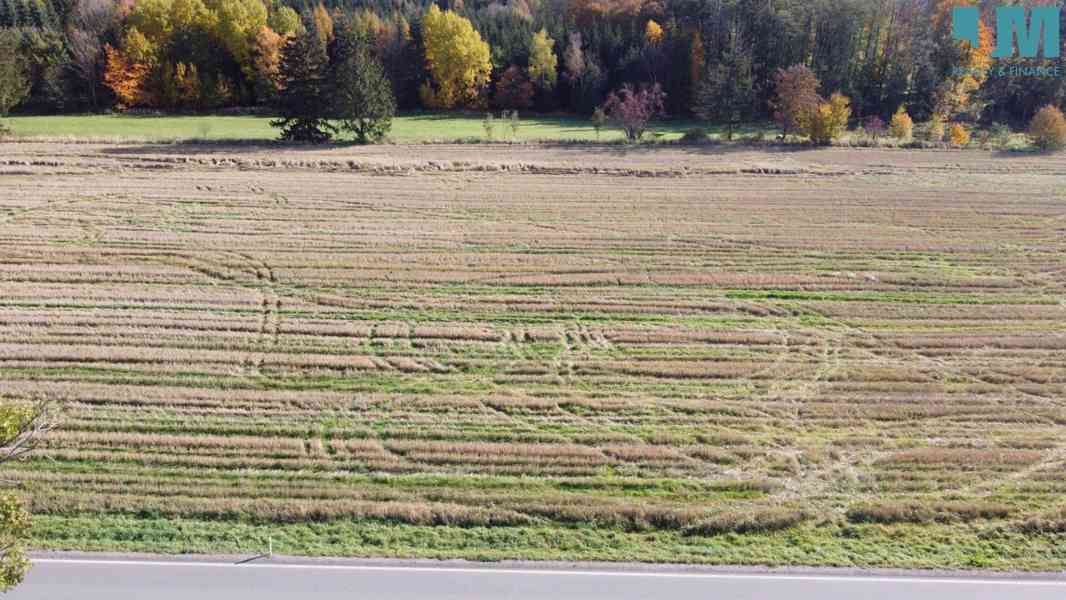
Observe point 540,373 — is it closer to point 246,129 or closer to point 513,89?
point 246,129

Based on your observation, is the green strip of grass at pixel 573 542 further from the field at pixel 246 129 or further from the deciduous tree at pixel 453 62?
the deciduous tree at pixel 453 62

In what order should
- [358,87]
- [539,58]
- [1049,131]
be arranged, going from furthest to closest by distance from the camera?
[539,58]
[1049,131]
[358,87]

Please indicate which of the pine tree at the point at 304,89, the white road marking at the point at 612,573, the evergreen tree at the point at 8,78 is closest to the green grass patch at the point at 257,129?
the evergreen tree at the point at 8,78

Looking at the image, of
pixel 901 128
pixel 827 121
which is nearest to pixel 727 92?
pixel 827 121

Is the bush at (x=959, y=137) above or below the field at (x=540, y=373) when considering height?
above

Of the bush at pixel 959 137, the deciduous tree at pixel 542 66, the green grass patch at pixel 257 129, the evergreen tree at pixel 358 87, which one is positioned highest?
the deciduous tree at pixel 542 66

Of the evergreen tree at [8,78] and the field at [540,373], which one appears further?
the evergreen tree at [8,78]
